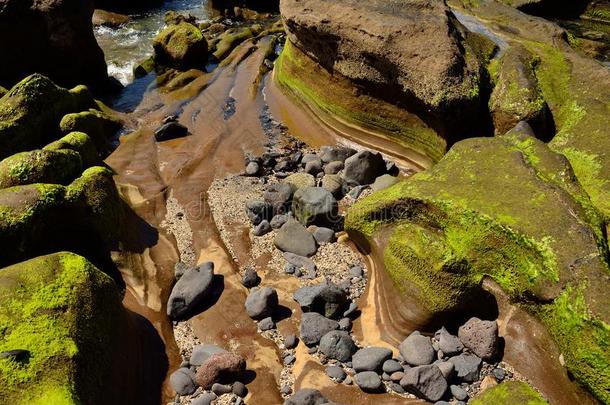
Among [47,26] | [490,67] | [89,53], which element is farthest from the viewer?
[89,53]

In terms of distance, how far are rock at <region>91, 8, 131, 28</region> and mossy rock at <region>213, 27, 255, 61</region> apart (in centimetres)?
608

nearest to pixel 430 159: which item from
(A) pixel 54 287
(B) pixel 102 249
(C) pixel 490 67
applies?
(C) pixel 490 67

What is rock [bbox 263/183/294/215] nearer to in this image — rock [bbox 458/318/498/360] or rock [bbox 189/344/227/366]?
rock [bbox 189/344/227/366]

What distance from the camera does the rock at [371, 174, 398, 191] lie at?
29.8ft

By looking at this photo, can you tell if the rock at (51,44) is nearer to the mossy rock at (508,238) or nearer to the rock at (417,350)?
the mossy rock at (508,238)

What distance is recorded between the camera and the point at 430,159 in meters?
10.0

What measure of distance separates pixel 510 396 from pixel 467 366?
2.78 ft

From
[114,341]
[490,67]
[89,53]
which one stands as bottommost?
[89,53]

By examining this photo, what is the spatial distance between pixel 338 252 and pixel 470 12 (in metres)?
12.2

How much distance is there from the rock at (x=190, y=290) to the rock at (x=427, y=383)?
3.10m

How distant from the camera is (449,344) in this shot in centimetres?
579

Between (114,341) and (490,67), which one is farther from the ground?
(490,67)

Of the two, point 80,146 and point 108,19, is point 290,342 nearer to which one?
point 80,146

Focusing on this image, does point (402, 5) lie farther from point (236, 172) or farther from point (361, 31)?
point (236, 172)
